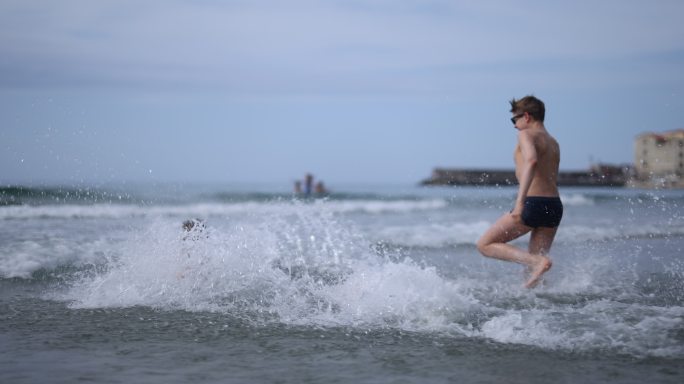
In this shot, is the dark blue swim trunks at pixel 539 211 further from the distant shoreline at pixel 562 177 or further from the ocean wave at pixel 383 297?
the distant shoreline at pixel 562 177

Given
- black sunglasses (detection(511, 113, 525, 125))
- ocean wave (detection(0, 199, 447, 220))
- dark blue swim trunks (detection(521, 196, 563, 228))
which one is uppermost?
black sunglasses (detection(511, 113, 525, 125))

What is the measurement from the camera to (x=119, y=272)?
20.9ft

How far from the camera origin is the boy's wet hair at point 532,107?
5.78 meters

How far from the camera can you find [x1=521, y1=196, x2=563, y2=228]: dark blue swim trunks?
5660 mm

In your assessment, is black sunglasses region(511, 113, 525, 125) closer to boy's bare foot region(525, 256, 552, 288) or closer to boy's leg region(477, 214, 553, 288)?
boy's leg region(477, 214, 553, 288)

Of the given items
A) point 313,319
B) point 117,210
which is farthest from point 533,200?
point 117,210

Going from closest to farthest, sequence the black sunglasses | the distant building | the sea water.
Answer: the sea water, the black sunglasses, the distant building

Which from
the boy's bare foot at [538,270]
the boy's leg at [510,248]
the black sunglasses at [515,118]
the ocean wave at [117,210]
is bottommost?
the ocean wave at [117,210]

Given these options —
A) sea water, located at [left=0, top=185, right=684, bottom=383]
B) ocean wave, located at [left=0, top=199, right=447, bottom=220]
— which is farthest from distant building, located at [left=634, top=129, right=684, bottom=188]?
sea water, located at [left=0, top=185, right=684, bottom=383]

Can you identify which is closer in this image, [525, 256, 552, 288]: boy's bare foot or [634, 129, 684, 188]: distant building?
[525, 256, 552, 288]: boy's bare foot

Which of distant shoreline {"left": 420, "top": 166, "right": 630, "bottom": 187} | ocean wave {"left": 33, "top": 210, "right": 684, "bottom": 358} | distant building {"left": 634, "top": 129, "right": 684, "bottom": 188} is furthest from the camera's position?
distant shoreline {"left": 420, "top": 166, "right": 630, "bottom": 187}

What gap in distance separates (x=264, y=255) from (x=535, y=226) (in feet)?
8.85

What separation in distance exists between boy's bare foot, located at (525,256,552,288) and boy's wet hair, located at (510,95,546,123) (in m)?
1.20

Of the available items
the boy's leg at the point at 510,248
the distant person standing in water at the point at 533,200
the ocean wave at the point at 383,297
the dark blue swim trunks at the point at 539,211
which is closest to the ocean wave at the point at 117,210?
the ocean wave at the point at 383,297
